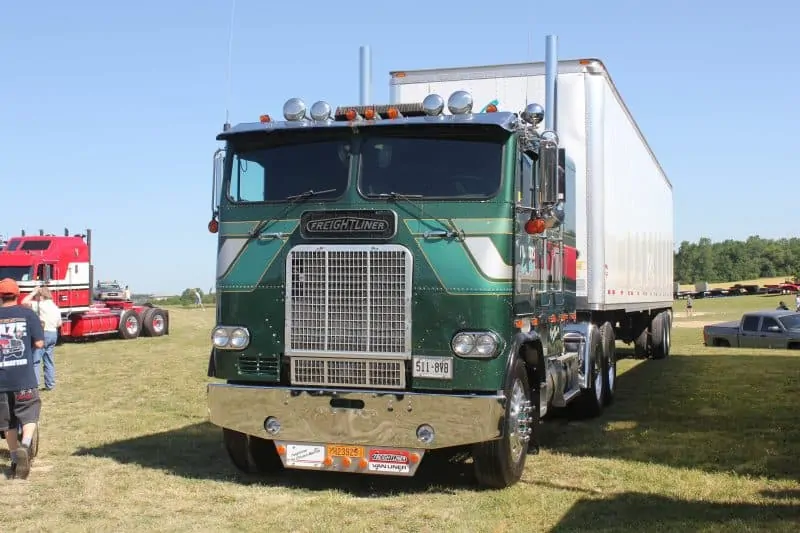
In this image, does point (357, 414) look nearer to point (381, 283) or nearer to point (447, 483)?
point (381, 283)

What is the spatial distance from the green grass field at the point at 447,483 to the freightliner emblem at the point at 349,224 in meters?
2.12

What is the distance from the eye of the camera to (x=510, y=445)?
7.47 meters

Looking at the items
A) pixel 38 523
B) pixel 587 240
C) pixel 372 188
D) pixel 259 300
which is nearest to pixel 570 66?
pixel 587 240

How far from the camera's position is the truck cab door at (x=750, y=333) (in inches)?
1005

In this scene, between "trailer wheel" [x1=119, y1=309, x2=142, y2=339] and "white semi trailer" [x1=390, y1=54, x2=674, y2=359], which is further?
"trailer wheel" [x1=119, y1=309, x2=142, y2=339]

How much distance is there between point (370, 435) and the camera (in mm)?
7230

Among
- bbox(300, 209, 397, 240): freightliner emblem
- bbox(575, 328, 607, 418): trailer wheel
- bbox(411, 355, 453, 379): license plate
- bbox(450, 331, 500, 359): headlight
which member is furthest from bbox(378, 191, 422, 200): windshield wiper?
bbox(575, 328, 607, 418): trailer wheel

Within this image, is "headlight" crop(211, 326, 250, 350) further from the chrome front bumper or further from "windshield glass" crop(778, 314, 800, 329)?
"windshield glass" crop(778, 314, 800, 329)

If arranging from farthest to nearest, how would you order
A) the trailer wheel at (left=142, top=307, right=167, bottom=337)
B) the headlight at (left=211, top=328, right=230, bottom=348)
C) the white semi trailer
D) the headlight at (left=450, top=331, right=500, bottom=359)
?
the trailer wheel at (left=142, top=307, right=167, bottom=337)
the white semi trailer
the headlight at (left=211, top=328, right=230, bottom=348)
the headlight at (left=450, top=331, right=500, bottom=359)

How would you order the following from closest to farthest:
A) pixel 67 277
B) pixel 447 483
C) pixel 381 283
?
pixel 381 283 → pixel 447 483 → pixel 67 277

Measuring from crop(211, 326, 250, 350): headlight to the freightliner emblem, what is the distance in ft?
3.25

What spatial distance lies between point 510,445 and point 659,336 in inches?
549

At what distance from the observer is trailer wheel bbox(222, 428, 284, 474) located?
7996 millimetres

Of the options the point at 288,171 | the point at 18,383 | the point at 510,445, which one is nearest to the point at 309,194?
the point at 288,171
